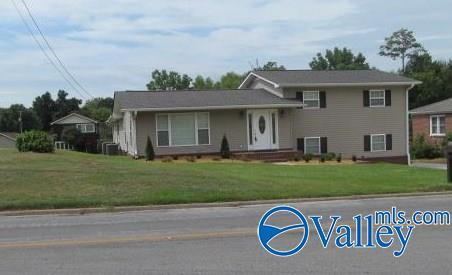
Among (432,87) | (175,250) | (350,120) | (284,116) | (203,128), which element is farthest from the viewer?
(432,87)

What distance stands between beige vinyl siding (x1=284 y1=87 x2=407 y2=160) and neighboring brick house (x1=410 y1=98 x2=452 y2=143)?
8.54 m

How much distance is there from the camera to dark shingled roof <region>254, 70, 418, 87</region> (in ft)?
105

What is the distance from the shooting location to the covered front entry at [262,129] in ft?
101

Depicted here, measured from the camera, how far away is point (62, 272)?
7.00 m

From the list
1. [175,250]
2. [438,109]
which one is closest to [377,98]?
[438,109]

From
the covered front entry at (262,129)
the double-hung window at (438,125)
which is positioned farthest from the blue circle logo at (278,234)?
A: the double-hung window at (438,125)

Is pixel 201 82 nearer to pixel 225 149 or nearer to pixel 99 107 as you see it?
pixel 99 107

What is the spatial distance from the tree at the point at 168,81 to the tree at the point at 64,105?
11.6 meters

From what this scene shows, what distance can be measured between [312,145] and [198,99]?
6.77 meters

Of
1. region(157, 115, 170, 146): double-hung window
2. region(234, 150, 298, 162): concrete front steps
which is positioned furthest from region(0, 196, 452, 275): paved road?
region(157, 115, 170, 146): double-hung window

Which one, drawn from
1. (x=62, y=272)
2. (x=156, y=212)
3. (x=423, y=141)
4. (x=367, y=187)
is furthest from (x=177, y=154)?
(x=62, y=272)

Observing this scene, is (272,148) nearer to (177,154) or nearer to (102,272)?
(177,154)

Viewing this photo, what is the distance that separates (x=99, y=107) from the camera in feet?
330

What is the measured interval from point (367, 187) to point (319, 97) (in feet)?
54.1
